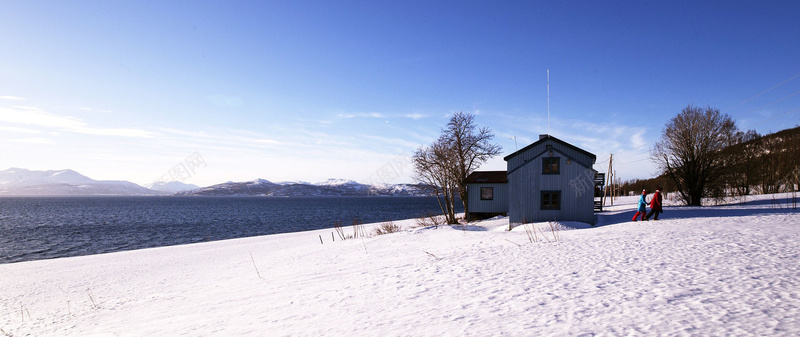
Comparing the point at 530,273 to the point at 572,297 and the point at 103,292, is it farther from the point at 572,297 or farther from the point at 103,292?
the point at 103,292

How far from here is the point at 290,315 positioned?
7.91m

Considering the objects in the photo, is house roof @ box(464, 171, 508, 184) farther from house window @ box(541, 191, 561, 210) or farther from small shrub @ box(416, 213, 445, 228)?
house window @ box(541, 191, 561, 210)

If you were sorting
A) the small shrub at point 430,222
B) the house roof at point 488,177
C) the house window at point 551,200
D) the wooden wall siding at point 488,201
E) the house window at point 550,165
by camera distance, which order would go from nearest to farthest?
the house window at point 551,200 → the house window at point 550,165 → the small shrub at point 430,222 → the wooden wall siding at point 488,201 → the house roof at point 488,177

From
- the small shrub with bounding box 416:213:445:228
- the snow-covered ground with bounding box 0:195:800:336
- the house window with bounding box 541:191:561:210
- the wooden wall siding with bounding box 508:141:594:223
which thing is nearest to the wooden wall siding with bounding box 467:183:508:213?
the small shrub with bounding box 416:213:445:228

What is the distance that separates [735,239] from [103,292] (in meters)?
23.8

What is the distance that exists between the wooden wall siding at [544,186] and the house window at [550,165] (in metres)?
0.23

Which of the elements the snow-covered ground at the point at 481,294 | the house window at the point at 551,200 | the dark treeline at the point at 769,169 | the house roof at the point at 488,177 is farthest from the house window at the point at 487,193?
the snow-covered ground at the point at 481,294

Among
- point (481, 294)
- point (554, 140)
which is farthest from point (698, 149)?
point (481, 294)

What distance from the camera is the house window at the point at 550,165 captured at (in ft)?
86.2

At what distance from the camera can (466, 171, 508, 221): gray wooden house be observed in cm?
3794

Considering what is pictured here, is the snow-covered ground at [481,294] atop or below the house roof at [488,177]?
below

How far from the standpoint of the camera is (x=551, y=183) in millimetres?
26266

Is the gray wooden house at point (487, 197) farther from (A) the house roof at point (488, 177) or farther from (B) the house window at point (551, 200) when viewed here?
(B) the house window at point (551, 200)

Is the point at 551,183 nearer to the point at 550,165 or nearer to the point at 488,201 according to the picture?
the point at 550,165
